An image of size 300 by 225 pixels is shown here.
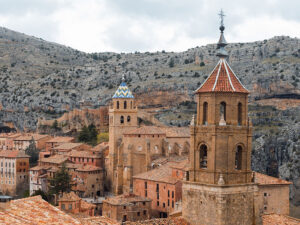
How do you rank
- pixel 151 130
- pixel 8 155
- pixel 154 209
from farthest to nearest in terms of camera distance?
pixel 8 155 < pixel 151 130 < pixel 154 209

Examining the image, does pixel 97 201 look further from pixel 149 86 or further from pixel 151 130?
pixel 149 86

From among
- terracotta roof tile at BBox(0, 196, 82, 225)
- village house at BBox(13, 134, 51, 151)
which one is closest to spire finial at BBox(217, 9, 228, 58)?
terracotta roof tile at BBox(0, 196, 82, 225)

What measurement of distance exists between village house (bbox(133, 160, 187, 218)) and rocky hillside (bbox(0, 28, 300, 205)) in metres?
19.2

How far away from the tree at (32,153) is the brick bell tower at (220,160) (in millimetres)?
58252

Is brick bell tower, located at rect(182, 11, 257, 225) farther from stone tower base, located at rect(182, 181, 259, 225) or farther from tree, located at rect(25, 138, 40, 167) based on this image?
tree, located at rect(25, 138, 40, 167)

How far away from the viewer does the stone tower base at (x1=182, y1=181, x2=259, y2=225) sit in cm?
2136

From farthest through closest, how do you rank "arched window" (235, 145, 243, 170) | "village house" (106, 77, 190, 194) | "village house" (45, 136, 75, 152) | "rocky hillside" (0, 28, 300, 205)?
1. "village house" (45, 136, 75, 152)
2. "rocky hillside" (0, 28, 300, 205)
3. "village house" (106, 77, 190, 194)
4. "arched window" (235, 145, 243, 170)

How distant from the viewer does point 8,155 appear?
72.8m

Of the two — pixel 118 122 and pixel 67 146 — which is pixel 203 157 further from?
pixel 67 146

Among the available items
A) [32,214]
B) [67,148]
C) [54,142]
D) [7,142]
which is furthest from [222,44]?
[7,142]

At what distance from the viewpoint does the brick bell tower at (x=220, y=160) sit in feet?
70.9

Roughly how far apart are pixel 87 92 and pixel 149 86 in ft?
47.9

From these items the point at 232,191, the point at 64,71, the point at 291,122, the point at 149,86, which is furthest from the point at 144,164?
the point at 64,71

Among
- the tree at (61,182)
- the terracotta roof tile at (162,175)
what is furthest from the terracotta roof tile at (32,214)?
the tree at (61,182)
